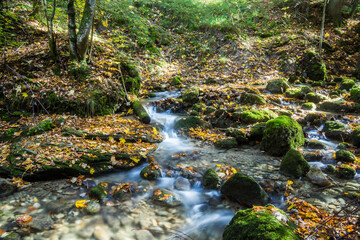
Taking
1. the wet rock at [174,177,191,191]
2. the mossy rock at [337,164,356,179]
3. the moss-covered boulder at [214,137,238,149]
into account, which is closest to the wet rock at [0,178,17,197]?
the wet rock at [174,177,191,191]

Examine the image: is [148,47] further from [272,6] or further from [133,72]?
[272,6]

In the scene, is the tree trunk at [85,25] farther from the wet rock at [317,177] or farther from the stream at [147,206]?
the wet rock at [317,177]

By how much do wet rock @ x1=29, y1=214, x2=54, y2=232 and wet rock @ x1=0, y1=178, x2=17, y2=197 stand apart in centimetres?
90

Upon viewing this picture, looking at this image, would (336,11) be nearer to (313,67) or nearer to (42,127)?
(313,67)

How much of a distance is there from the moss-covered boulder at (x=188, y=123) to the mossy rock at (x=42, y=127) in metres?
3.73

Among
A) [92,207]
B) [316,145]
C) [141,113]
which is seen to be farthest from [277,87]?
[92,207]

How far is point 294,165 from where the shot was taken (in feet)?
13.6

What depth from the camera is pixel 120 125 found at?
6.15 metres

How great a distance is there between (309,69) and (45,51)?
12.0m

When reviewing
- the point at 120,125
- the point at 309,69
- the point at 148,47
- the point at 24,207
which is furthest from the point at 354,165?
the point at 148,47

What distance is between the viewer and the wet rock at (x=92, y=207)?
3.36 metres

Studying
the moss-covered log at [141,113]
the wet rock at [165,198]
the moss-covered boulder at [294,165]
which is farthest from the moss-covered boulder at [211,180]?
the moss-covered log at [141,113]

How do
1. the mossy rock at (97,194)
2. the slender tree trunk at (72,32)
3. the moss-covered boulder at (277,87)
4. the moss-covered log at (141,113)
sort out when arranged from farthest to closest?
the moss-covered boulder at (277,87) < the moss-covered log at (141,113) < the slender tree trunk at (72,32) < the mossy rock at (97,194)

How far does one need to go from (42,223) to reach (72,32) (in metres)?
5.82
